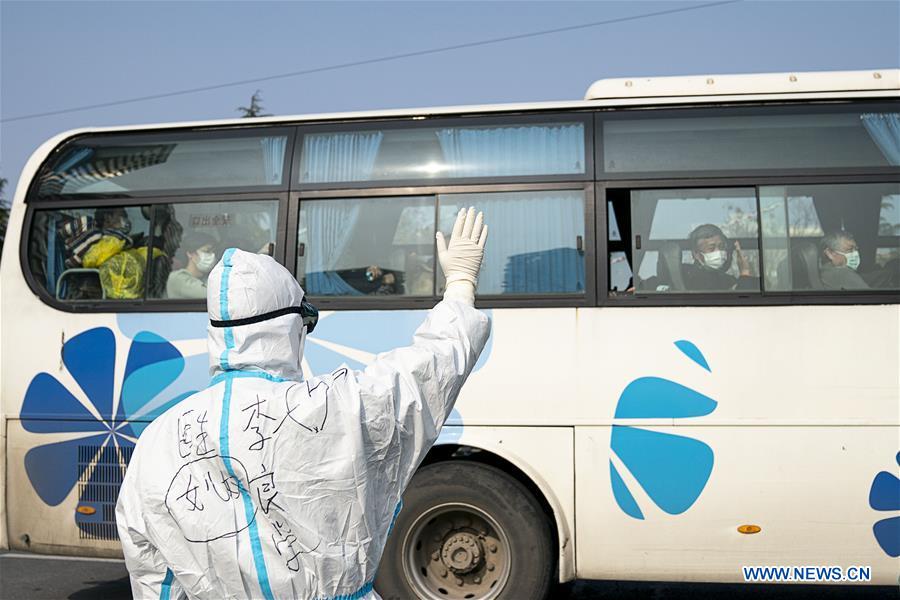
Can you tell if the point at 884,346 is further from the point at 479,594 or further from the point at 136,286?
the point at 136,286

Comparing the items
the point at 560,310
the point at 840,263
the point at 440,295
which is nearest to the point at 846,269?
the point at 840,263

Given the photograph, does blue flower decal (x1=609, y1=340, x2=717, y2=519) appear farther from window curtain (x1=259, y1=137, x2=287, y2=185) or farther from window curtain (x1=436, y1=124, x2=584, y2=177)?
window curtain (x1=259, y1=137, x2=287, y2=185)

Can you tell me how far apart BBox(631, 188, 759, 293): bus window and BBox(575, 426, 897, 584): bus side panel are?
2.96 ft

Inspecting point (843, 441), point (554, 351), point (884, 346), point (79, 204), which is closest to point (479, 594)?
Result: point (554, 351)

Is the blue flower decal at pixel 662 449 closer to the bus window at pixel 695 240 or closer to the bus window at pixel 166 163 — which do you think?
the bus window at pixel 695 240

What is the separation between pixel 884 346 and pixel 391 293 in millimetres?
2990

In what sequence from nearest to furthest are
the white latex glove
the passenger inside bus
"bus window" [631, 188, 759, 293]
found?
1. the white latex glove
2. the passenger inside bus
3. "bus window" [631, 188, 759, 293]

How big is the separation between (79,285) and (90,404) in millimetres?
874

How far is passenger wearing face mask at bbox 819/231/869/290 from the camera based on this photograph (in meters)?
5.69

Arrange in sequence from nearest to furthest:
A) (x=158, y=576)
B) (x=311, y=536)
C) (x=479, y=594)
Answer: (x=311, y=536) → (x=158, y=576) → (x=479, y=594)

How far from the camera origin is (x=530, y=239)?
238 inches

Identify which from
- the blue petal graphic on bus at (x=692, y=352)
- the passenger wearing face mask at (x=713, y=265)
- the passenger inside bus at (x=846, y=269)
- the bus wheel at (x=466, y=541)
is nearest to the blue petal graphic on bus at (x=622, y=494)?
the bus wheel at (x=466, y=541)

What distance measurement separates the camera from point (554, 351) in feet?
18.9

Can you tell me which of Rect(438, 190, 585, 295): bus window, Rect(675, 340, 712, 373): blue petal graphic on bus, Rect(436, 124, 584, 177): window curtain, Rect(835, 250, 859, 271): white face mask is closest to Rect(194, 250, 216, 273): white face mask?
Rect(438, 190, 585, 295): bus window
